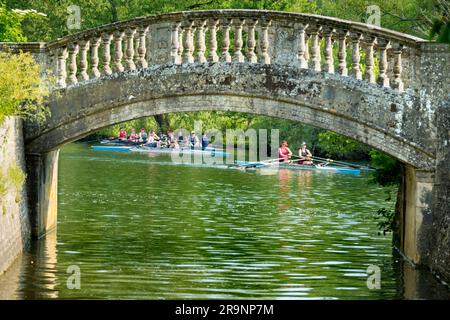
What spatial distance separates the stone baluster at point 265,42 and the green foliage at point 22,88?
11.6ft

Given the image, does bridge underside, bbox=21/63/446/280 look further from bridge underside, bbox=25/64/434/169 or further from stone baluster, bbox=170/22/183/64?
stone baluster, bbox=170/22/183/64

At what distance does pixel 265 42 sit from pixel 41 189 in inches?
191

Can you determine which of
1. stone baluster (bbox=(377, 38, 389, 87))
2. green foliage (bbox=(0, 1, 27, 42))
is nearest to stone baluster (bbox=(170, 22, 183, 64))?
stone baluster (bbox=(377, 38, 389, 87))

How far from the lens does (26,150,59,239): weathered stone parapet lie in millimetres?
22703

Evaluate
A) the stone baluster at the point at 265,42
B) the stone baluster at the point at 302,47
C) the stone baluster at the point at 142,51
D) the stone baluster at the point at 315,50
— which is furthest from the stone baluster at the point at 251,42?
the stone baluster at the point at 142,51

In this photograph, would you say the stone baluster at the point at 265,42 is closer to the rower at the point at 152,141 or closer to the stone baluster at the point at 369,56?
the stone baluster at the point at 369,56

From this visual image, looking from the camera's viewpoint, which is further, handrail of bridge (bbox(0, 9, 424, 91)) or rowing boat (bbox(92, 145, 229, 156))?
rowing boat (bbox(92, 145, 229, 156))

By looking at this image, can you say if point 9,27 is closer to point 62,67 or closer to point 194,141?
point 62,67

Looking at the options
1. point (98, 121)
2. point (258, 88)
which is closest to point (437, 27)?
point (258, 88)

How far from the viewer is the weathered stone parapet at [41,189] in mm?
22703

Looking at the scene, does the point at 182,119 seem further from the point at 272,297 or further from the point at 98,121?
the point at 272,297

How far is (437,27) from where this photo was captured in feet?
41.1

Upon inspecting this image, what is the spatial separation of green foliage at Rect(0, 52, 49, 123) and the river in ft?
7.47

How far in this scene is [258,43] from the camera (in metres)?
21.4
